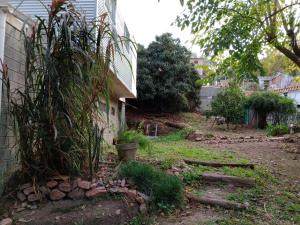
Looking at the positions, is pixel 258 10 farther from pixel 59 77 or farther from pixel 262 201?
pixel 59 77

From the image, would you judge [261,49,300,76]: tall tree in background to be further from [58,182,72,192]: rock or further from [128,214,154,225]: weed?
[58,182,72,192]: rock

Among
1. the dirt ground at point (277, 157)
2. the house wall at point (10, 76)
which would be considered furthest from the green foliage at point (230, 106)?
the house wall at point (10, 76)

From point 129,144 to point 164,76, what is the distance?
45.1ft

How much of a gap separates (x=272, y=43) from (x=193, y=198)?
5.25m

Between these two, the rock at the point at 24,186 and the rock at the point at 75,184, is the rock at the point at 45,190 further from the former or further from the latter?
the rock at the point at 75,184

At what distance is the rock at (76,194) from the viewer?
4.42 metres

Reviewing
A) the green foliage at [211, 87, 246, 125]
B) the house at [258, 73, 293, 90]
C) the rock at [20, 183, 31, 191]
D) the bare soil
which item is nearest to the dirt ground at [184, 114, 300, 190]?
the bare soil

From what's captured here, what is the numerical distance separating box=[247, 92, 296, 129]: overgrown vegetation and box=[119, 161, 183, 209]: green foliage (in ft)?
48.8

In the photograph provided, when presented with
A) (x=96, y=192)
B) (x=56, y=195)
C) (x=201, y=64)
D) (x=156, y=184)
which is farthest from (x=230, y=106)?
(x=56, y=195)

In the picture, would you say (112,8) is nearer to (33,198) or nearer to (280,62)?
(33,198)

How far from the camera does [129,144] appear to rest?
655 cm

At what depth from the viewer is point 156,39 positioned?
21141 mm

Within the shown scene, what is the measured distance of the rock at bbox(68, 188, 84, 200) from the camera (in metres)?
4.42

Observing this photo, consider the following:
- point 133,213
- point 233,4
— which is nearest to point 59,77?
point 133,213
